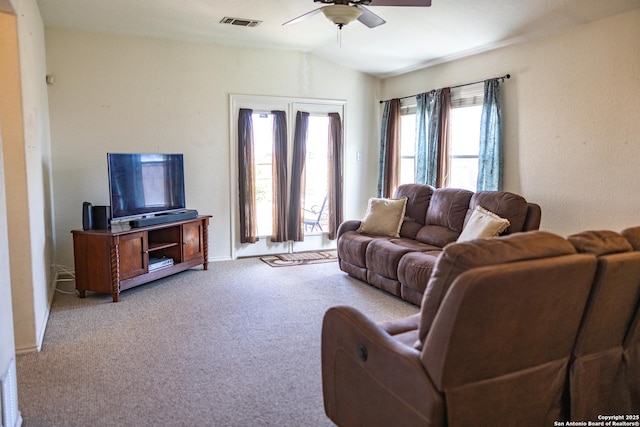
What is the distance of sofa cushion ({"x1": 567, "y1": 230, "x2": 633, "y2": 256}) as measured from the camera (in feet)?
6.06

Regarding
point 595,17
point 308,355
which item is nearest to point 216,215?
point 308,355

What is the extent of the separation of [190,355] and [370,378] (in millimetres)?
1645

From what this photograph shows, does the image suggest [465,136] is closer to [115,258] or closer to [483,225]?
[483,225]

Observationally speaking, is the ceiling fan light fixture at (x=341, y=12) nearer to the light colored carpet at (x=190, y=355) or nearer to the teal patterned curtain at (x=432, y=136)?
the light colored carpet at (x=190, y=355)

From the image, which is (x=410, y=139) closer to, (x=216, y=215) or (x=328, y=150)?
(x=328, y=150)

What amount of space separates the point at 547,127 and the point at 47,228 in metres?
4.68

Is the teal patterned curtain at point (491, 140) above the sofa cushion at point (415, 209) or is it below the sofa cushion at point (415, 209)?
above

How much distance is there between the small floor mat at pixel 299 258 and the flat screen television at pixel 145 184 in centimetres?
129

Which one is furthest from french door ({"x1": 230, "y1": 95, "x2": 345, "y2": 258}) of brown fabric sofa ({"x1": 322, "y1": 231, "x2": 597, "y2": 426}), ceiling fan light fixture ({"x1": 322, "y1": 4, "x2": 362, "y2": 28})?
brown fabric sofa ({"x1": 322, "y1": 231, "x2": 597, "y2": 426})

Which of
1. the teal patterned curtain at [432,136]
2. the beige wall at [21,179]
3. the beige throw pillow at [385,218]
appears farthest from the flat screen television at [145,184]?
the teal patterned curtain at [432,136]

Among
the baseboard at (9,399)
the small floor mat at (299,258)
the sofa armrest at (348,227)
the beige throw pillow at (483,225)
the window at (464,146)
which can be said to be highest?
the window at (464,146)

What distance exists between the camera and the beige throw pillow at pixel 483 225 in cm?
381

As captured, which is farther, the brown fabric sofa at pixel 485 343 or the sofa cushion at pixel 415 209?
the sofa cushion at pixel 415 209

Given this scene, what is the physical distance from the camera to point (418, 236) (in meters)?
4.87
